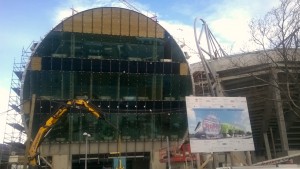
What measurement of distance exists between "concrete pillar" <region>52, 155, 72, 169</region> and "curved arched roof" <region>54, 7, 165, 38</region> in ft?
49.1

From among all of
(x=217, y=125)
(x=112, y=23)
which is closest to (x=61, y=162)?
(x=112, y=23)

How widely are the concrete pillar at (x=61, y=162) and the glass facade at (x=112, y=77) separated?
197cm

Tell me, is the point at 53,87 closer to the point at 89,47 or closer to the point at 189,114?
the point at 89,47

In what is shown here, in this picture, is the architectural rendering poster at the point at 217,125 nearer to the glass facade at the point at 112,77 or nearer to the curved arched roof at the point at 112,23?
the glass facade at the point at 112,77

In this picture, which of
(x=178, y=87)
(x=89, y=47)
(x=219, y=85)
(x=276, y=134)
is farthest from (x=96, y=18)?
(x=276, y=134)

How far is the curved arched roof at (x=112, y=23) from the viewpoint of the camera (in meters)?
47.7

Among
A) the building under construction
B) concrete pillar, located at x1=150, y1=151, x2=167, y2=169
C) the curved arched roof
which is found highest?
the curved arched roof

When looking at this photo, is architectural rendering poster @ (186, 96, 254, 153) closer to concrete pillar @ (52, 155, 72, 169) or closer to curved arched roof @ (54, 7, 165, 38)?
concrete pillar @ (52, 155, 72, 169)

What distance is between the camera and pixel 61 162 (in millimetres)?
44469

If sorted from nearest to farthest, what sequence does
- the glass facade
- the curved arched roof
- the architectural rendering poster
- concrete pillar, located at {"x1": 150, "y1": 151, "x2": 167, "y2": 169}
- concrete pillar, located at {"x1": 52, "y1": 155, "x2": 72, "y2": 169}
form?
the architectural rendering poster < concrete pillar, located at {"x1": 52, "y1": 155, "x2": 72, "y2": 169} < the glass facade < concrete pillar, located at {"x1": 150, "y1": 151, "x2": 167, "y2": 169} < the curved arched roof

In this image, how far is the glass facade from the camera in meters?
45.8

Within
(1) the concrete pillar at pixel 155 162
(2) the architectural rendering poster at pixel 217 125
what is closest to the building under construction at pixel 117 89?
(1) the concrete pillar at pixel 155 162

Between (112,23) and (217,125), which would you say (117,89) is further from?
(217,125)

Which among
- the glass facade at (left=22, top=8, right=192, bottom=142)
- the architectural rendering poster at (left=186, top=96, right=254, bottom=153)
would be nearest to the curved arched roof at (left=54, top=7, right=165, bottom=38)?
the glass facade at (left=22, top=8, right=192, bottom=142)
